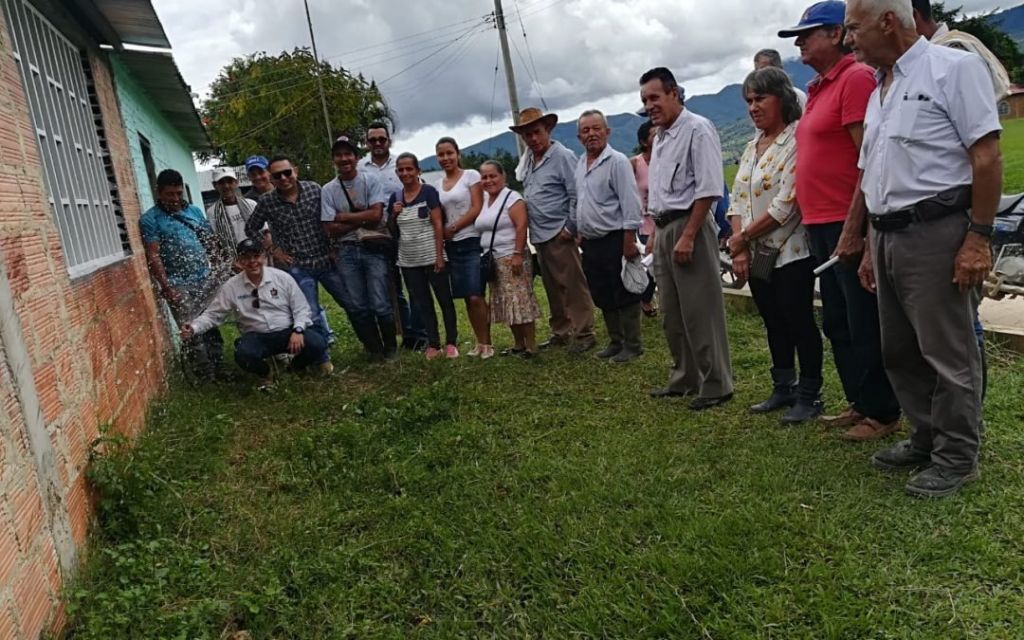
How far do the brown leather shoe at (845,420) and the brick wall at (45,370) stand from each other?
11.1 ft

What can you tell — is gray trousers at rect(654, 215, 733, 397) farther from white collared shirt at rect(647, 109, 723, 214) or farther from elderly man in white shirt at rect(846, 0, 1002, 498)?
elderly man in white shirt at rect(846, 0, 1002, 498)

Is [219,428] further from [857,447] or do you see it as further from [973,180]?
[973,180]

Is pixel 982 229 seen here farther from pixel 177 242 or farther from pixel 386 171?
pixel 177 242

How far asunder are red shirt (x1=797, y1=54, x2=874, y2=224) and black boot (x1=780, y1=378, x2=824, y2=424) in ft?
2.90

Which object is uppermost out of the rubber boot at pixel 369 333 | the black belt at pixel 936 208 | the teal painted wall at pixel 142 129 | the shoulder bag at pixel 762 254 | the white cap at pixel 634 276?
the teal painted wall at pixel 142 129

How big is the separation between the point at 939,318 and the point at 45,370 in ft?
11.2

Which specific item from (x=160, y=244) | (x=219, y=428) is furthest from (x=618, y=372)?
(x=160, y=244)

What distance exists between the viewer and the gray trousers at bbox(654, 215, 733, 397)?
424 cm

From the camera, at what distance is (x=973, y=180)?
8.59 ft

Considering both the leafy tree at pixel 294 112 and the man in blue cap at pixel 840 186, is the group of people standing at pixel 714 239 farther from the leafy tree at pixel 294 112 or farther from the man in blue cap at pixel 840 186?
the leafy tree at pixel 294 112

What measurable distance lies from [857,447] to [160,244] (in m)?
4.95

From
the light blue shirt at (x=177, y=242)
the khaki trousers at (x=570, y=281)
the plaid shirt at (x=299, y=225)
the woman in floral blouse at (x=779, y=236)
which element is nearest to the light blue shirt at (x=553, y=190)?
the khaki trousers at (x=570, y=281)

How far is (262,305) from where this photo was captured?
5672mm

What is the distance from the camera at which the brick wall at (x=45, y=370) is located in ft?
7.89
